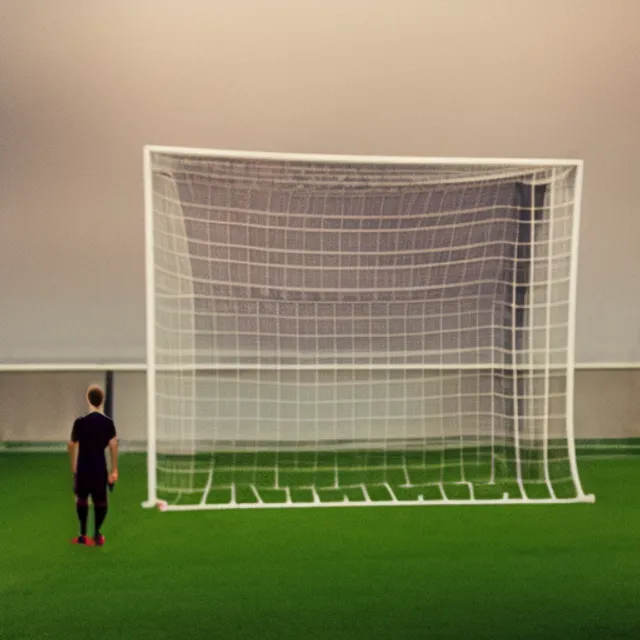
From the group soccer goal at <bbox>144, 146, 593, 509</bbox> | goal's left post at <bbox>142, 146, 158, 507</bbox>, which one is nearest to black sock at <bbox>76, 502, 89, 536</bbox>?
goal's left post at <bbox>142, 146, 158, 507</bbox>

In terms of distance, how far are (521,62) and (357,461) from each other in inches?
133

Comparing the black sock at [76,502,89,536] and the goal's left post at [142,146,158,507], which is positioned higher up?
the goal's left post at [142,146,158,507]

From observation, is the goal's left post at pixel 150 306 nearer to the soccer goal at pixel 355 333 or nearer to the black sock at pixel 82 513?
the black sock at pixel 82 513

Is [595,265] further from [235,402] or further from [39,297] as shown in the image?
[39,297]

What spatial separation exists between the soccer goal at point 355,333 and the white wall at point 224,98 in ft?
1.90

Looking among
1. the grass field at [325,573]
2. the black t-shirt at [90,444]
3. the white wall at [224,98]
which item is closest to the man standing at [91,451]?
the black t-shirt at [90,444]

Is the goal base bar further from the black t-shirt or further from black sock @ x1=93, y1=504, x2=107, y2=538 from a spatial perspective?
the black t-shirt

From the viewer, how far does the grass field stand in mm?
2580

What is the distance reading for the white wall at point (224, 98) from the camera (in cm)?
543

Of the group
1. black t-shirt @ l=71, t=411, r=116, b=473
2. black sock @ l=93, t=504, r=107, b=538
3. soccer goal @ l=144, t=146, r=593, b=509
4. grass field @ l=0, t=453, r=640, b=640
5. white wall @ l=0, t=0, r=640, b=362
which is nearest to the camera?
grass field @ l=0, t=453, r=640, b=640

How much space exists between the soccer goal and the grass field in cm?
88

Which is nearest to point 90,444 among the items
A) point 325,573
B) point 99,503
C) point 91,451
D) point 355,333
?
point 91,451

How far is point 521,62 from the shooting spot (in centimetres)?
564

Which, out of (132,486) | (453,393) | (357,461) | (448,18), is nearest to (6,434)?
(132,486)
